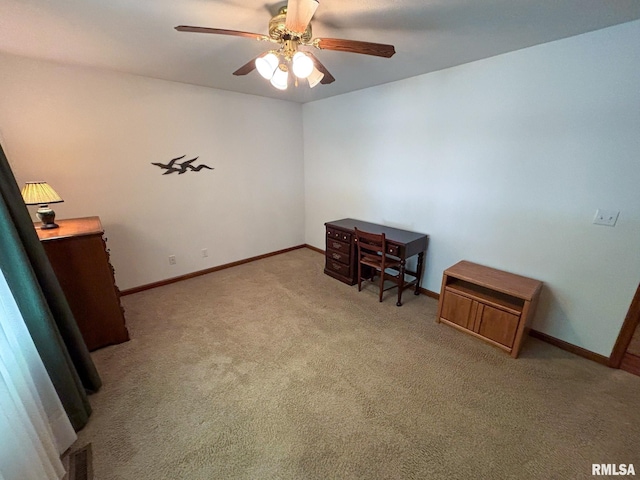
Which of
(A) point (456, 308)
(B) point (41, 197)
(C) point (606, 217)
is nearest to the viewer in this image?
(C) point (606, 217)

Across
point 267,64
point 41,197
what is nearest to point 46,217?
point 41,197

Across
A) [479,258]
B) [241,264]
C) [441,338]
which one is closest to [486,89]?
[479,258]

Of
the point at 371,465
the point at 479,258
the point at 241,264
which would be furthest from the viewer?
the point at 241,264

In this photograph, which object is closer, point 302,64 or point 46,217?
point 302,64

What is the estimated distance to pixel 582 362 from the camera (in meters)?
2.15

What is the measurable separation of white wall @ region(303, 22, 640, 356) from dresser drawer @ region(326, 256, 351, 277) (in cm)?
94

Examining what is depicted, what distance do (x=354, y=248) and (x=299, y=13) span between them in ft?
8.01

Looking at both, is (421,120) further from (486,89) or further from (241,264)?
(241,264)

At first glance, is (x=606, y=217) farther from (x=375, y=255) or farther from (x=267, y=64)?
(x=267, y=64)

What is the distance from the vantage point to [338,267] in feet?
11.7

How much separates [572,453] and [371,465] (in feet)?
3.75

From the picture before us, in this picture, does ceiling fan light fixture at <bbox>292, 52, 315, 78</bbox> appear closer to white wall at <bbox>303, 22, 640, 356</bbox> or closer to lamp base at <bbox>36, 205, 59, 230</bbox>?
white wall at <bbox>303, 22, 640, 356</bbox>

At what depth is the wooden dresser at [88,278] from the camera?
198cm

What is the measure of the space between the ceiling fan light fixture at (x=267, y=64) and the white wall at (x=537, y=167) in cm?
188
